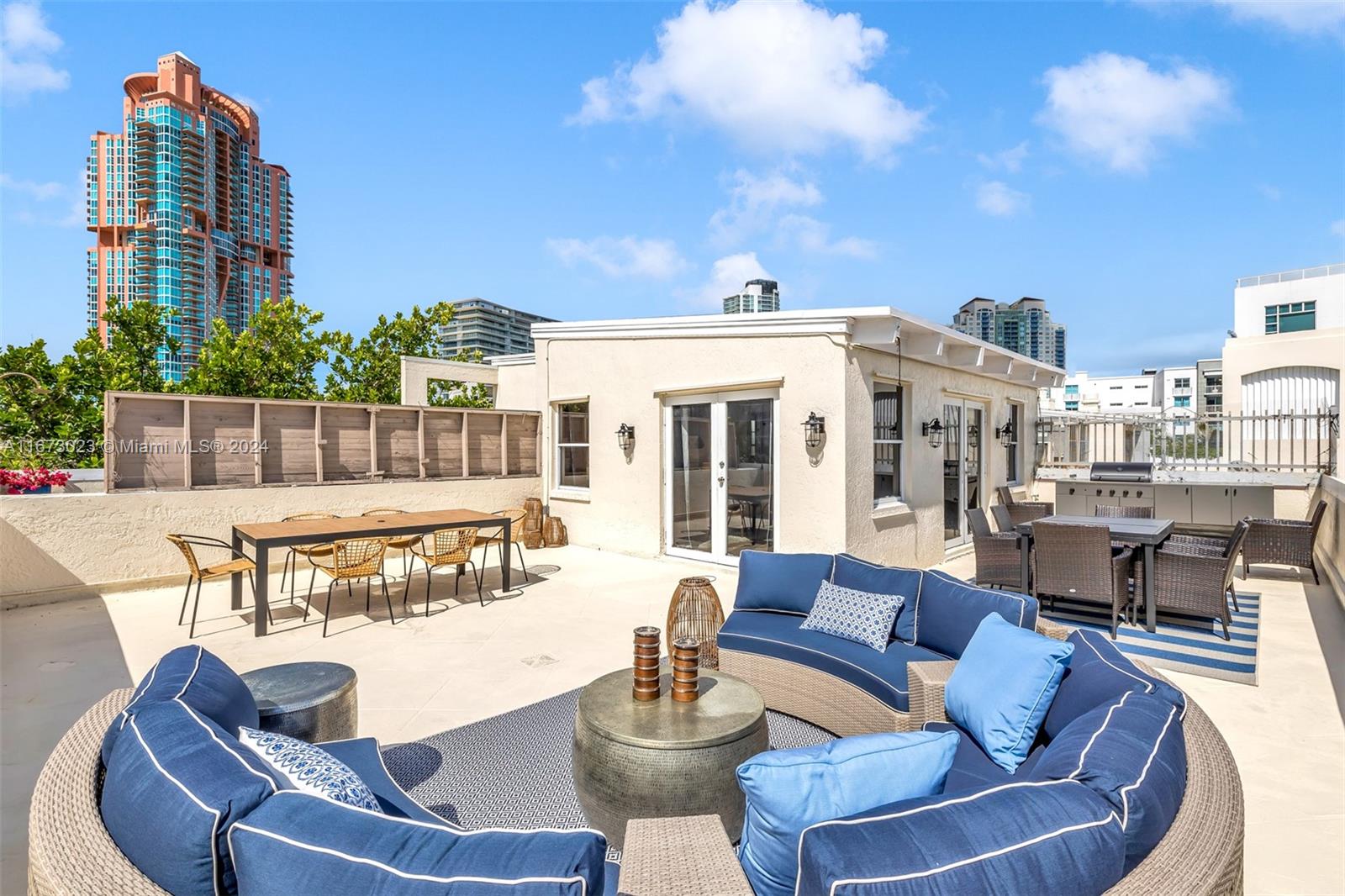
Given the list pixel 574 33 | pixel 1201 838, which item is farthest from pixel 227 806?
pixel 574 33

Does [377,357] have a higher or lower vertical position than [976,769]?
higher

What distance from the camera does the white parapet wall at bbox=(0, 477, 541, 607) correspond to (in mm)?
6375

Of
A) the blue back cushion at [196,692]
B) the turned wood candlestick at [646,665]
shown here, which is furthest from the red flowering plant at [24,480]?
the turned wood candlestick at [646,665]

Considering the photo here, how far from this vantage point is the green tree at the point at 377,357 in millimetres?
18828

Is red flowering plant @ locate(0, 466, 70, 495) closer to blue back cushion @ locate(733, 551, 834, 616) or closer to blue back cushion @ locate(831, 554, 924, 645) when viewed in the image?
blue back cushion @ locate(733, 551, 834, 616)

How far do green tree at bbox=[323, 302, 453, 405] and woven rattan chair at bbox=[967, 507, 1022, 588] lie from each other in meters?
16.2

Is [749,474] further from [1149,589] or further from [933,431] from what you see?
[1149,589]

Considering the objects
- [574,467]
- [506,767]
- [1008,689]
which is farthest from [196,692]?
[574,467]

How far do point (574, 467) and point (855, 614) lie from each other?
22.4 feet

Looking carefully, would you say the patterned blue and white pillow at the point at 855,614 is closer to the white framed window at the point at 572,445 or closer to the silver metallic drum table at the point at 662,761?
the silver metallic drum table at the point at 662,761

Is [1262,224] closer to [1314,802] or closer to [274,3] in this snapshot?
[1314,802]

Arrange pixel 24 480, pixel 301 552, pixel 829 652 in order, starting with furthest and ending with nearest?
pixel 24 480 → pixel 301 552 → pixel 829 652

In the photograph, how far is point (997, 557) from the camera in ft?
20.6

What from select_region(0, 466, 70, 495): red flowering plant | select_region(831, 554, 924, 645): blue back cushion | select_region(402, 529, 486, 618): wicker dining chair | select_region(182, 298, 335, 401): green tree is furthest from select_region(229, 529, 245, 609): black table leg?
select_region(182, 298, 335, 401): green tree
